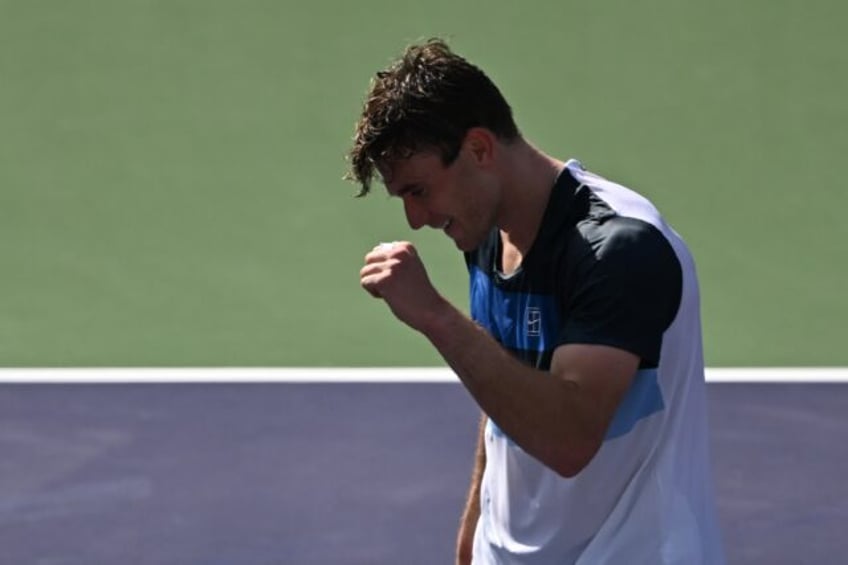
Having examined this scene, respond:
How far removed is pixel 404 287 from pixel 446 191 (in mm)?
185

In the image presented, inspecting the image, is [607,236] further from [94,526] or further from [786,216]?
[786,216]

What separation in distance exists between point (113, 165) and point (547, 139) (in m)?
1.52

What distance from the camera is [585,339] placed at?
7.91 feet

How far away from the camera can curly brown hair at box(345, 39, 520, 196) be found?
8.34 ft

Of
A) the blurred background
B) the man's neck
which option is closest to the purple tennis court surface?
the blurred background

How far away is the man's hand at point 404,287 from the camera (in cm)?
241

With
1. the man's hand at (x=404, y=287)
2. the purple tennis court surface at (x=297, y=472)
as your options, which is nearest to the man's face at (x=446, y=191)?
the man's hand at (x=404, y=287)

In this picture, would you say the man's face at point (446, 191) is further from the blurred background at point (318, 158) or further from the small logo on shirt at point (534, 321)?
the blurred background at point (318, 158)

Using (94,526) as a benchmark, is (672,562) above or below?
above

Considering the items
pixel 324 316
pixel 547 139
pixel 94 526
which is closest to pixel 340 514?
pixel 94 526

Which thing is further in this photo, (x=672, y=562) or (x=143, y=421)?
(x=143, y=421)

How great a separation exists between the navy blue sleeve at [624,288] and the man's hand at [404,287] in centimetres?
18

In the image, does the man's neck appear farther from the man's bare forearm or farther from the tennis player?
the man's bare forearm

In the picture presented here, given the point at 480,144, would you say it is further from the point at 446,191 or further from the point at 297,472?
the point at 297,472
